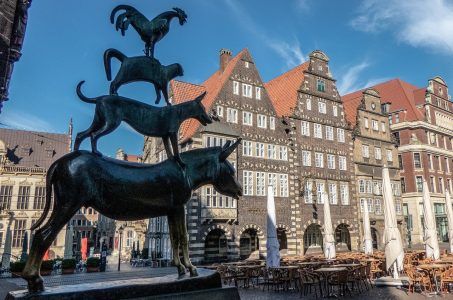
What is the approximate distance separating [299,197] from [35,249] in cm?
2602

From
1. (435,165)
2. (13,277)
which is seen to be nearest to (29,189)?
(13,277)

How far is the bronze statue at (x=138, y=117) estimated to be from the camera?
17.2 ft

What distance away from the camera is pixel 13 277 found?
20266 millimetres

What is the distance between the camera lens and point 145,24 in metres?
6.26

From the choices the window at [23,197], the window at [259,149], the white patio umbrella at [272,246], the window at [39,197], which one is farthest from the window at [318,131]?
the window at [23,197]

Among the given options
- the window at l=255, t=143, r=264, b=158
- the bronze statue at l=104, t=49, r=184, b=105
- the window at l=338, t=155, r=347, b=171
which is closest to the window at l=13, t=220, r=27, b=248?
the window at l=255, t=143, r=264, b=158

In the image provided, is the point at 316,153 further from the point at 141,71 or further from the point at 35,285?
the point at 35,285

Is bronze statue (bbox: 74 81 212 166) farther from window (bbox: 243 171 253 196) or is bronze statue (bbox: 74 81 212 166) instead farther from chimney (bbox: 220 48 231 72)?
chimney (bbox: 220 48 231 72)

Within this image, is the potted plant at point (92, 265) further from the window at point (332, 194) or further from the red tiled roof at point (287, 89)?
the window at point (332, 194)

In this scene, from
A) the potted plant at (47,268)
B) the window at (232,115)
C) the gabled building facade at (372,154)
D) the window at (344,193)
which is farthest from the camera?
the gabled building facade at (372,154)

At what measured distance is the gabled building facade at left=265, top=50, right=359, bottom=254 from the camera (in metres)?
29.4

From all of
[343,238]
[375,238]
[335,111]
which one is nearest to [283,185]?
[343,238]

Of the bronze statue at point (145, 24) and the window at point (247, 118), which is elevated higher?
the window at point (247, 118)

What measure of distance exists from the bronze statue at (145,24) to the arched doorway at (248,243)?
73.3 feet
